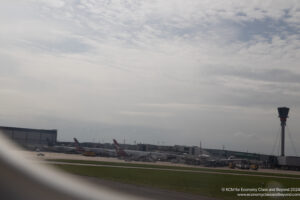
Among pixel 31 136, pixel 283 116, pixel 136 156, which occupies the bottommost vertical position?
pixel 136 156

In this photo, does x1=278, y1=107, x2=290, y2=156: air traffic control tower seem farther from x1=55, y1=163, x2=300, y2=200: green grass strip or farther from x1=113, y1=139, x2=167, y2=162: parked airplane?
x1=55, y1=163, x2=300, y2=200: green grass strip

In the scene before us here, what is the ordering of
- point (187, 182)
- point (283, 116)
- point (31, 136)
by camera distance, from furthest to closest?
point (283, 116)
point (31, 136)
point (187, 182)

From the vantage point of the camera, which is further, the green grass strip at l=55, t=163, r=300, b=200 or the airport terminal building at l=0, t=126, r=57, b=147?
the airport terminal building at l=0, t=126, r=57, b=147

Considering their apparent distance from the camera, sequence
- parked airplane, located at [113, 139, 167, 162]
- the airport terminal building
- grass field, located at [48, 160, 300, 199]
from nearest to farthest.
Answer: grass field, located at [48, 160, 300, 199] → parked airplane, located at [113, 139, 167, 162] → the airport terminal building

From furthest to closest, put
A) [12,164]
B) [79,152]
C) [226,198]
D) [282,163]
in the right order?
[79,152], [282,163], [226,198], [12,164]

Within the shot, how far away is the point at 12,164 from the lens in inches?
580

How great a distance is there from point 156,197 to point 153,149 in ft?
389

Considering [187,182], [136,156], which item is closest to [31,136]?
[136,156]

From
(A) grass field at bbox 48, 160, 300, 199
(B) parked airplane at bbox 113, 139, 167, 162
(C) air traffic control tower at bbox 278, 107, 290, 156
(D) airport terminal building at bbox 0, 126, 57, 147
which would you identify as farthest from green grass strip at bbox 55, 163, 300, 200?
(C) air traffic control tower at bbox 278, 107, 290, 156

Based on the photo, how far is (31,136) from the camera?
109938 mm

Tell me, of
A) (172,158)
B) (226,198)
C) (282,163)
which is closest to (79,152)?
(172,158)

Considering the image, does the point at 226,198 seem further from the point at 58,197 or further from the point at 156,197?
→ the point at 58,197

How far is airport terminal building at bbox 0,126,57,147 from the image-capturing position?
98375 millimetres

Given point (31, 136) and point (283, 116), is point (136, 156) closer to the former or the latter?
point (31, 136)
